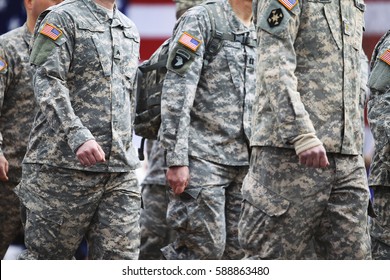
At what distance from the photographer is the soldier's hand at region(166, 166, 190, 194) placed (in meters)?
7.45

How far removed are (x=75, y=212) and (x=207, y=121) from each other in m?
1.24

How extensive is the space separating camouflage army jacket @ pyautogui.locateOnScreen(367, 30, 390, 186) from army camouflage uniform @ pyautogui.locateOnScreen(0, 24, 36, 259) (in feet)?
7.73

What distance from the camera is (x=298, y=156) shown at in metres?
6.10

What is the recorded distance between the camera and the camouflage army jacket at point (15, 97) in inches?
327

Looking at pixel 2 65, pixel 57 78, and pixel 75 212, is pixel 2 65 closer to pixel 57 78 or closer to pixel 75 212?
pixel 57 78

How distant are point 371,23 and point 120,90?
23.7 feet

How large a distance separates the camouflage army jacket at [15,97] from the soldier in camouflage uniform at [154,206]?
4.56 ft

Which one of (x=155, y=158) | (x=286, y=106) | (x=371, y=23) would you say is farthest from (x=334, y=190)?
(x=371, y=23)

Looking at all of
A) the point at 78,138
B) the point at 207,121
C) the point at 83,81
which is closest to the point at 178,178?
the point at 207,121

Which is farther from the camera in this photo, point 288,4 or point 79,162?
point 79,162

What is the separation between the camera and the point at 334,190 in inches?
245

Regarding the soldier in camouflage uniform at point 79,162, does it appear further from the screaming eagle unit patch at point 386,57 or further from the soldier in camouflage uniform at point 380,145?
the screaming eagle unit patch at point 386,57

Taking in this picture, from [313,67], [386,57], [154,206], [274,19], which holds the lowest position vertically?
[154,206]
